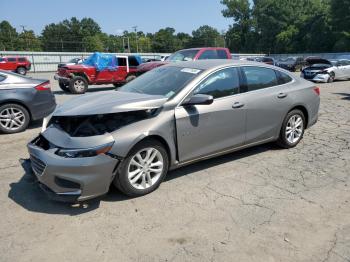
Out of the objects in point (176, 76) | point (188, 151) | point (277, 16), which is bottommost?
point (188, 151)

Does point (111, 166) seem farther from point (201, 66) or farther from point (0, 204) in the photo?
point (201, 66)

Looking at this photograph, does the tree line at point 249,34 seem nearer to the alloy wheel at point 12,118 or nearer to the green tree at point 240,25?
the green tree at point 240,25

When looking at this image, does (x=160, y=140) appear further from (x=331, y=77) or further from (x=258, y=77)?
(x=331, y=77)

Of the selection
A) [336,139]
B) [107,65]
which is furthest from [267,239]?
[107,65]

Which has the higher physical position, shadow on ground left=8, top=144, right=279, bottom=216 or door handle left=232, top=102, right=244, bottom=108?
door handle left=232, top=102, right=244, bottom=108

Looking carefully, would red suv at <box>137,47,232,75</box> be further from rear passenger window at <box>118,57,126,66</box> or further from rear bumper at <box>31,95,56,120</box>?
rear bumper at <box>31,95,56,120</box>

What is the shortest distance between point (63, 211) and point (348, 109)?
8842 mm

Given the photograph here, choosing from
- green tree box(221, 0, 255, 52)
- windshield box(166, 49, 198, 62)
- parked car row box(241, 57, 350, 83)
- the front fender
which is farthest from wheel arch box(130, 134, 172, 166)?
green tree box(221, 0, 255, 52)

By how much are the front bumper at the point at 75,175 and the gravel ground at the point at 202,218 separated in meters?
0.26

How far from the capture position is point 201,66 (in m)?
4.97

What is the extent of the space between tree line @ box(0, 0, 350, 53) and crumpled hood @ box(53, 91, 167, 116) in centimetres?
5850

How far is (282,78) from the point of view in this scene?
5789mm

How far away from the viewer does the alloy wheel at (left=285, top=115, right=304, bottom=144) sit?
5832mm

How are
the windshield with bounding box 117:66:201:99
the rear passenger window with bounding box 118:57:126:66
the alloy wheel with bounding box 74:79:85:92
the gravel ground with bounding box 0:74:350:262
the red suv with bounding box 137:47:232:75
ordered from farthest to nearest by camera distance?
the rear passenger window with bounding box 118:57:126:66 → the alloy wheel with bounding box 74:79:85:92 → the red suv with bounding box 137:47:232:75 → the windshield with bounding box 117:66:201:99 → the gravel ground with bounding box 0:74:350:262
